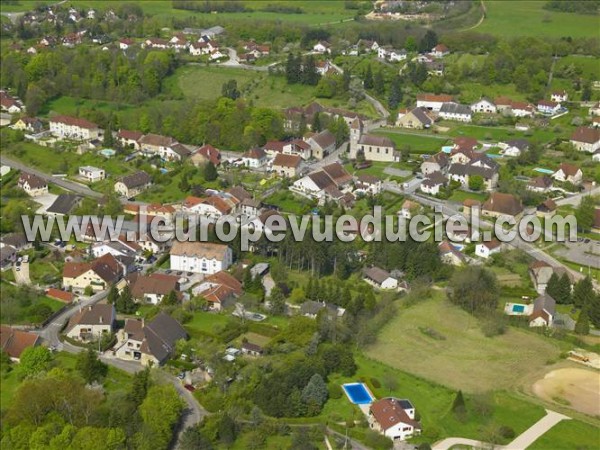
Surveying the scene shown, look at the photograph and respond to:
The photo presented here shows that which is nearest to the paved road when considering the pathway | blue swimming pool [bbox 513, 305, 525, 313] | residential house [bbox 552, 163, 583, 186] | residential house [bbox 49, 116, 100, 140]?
residential house [bbox 49, 116, 100, 140]

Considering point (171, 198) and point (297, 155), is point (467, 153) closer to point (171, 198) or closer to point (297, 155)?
point (297, 155)

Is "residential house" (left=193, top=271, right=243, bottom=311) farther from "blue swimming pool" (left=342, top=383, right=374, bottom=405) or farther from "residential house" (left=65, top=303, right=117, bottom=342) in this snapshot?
"blue swimming pool" (left=342, top=383, right=374, bottom=405)

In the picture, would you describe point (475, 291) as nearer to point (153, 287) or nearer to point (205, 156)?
point (153, 287)

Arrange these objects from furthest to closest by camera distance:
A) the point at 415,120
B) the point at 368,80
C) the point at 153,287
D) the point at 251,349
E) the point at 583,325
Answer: the point at 368,80, the point at 415,120, the point at 153,287, the point at 583,325, the point at 251,349

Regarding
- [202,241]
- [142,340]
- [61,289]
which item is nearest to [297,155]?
[202,241]

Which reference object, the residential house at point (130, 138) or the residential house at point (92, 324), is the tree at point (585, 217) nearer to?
the residential house at point (92, 324)

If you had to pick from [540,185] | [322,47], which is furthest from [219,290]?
[322,47]
